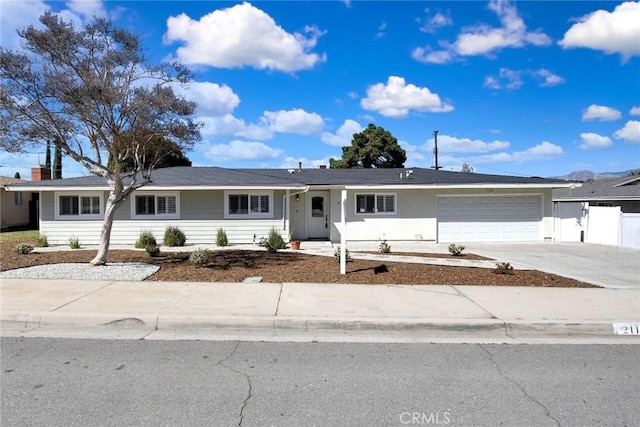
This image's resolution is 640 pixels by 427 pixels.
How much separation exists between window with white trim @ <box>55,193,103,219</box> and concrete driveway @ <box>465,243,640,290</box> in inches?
602

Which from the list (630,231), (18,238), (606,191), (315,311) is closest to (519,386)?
(315,311)

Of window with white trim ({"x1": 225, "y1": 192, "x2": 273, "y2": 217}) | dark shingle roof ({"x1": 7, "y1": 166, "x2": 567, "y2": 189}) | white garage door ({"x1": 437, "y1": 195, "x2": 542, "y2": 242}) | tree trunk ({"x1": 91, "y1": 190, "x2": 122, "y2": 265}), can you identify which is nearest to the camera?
tree trunk ({"x1": 91, "y1": 190, "x2": 122, "y2": 265})

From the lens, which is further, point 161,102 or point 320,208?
point 320,208

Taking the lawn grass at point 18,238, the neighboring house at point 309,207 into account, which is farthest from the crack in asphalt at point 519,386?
the lawn grass at point 18,238

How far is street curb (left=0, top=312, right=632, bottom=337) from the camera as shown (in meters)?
5.92

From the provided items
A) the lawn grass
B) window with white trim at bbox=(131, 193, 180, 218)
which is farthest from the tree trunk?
the lawn grass

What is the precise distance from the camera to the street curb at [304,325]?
592 centimetres

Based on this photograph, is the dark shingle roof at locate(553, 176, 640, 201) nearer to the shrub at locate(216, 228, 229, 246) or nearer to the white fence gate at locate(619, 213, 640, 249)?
the white fence gate at locate(619, 213, 640, 249)

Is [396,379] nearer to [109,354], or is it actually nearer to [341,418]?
[341,418]

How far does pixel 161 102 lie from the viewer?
381 inches

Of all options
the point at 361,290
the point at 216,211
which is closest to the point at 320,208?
the point at 216,211

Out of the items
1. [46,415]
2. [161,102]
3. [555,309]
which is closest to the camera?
[46,415]

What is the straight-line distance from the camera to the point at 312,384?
413 centimetres

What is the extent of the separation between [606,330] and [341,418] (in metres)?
4.81
